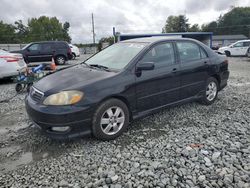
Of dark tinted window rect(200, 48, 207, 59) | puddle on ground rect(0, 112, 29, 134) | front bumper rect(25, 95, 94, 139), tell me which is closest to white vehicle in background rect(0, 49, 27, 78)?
puddle on ground rect(0, 112, 29, 134)

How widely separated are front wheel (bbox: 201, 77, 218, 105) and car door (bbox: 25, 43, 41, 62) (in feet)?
40.4

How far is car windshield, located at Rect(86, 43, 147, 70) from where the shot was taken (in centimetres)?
378

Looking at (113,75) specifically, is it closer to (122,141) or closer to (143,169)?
(122,141)

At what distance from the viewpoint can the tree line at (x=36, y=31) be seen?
5834 centimetres

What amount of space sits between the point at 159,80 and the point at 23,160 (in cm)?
253

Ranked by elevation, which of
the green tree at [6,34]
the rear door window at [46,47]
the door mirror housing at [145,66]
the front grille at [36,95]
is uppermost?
the green tree at [6,34]

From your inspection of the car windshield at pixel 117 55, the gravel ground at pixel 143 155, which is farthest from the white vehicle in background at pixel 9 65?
the car windshield at pixel 117 55

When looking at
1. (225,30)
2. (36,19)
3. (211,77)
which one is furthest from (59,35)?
(211,77)

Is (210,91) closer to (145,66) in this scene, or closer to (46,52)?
(145,66)

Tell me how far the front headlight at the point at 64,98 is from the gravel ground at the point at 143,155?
2.42 ft

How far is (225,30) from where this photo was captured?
74312 mm

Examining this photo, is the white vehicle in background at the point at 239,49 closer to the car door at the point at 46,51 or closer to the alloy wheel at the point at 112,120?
the car door at the point at 46,51

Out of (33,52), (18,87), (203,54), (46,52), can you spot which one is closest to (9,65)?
(18,87)

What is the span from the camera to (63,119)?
2996 mm
